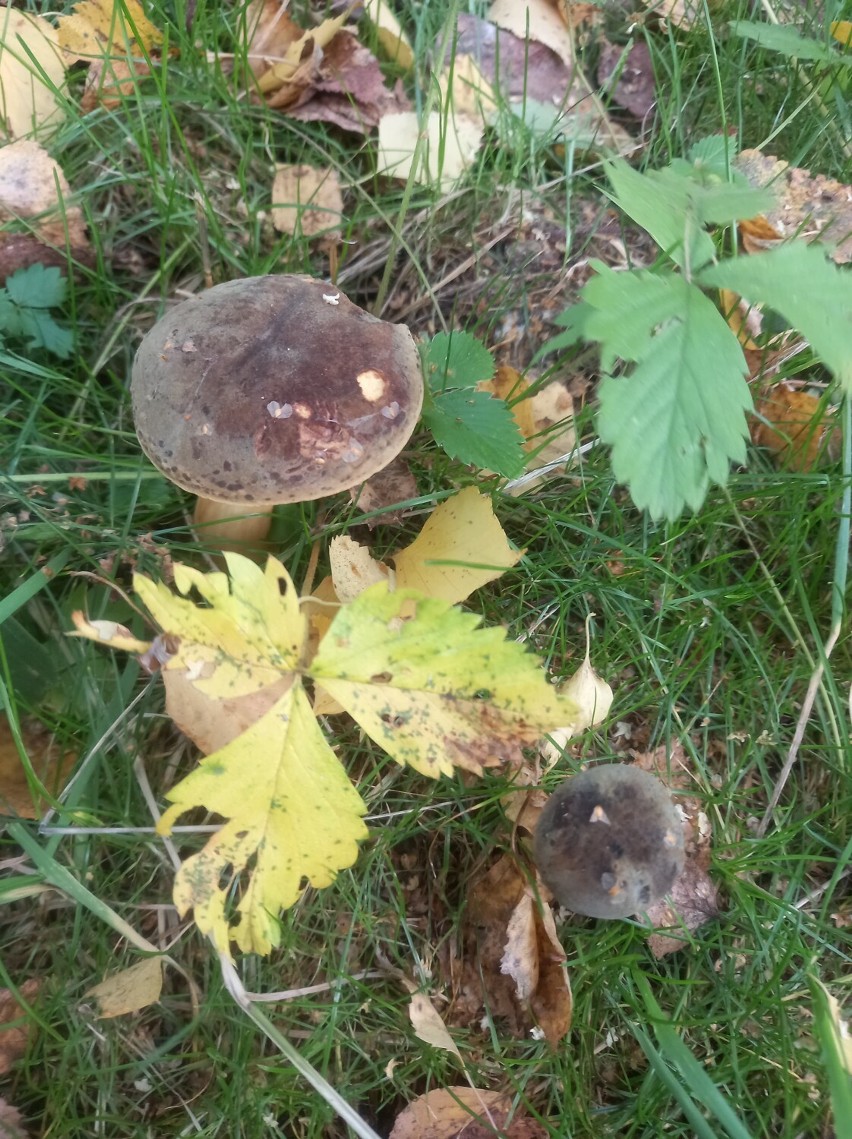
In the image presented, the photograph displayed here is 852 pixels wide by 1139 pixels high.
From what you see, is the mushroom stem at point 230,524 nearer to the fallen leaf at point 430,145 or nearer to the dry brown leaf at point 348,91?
the fallen leaf at point 430,145

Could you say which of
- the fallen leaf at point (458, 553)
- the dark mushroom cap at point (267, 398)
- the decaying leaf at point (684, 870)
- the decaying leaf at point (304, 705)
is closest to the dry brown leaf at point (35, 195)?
the dark mushroom cap at point (267, 398)

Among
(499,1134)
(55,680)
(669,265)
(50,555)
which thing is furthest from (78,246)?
(499,1134)

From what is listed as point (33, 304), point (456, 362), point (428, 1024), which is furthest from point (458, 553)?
point (33, 304)

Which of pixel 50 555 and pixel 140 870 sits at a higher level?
pixel 50 555

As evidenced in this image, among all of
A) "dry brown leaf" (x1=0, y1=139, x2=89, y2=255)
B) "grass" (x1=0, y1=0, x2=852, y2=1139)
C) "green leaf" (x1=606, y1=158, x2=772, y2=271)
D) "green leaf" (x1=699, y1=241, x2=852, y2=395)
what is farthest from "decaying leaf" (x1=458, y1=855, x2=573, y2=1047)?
"dry brown leaf" (x1=0, y1=139, x2=89, y2=255)

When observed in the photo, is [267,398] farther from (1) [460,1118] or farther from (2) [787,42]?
(2) [787,42]

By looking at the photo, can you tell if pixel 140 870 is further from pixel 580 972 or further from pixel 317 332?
pixel 317 332

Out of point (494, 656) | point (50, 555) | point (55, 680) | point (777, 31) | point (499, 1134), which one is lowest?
point (499, 1134)
